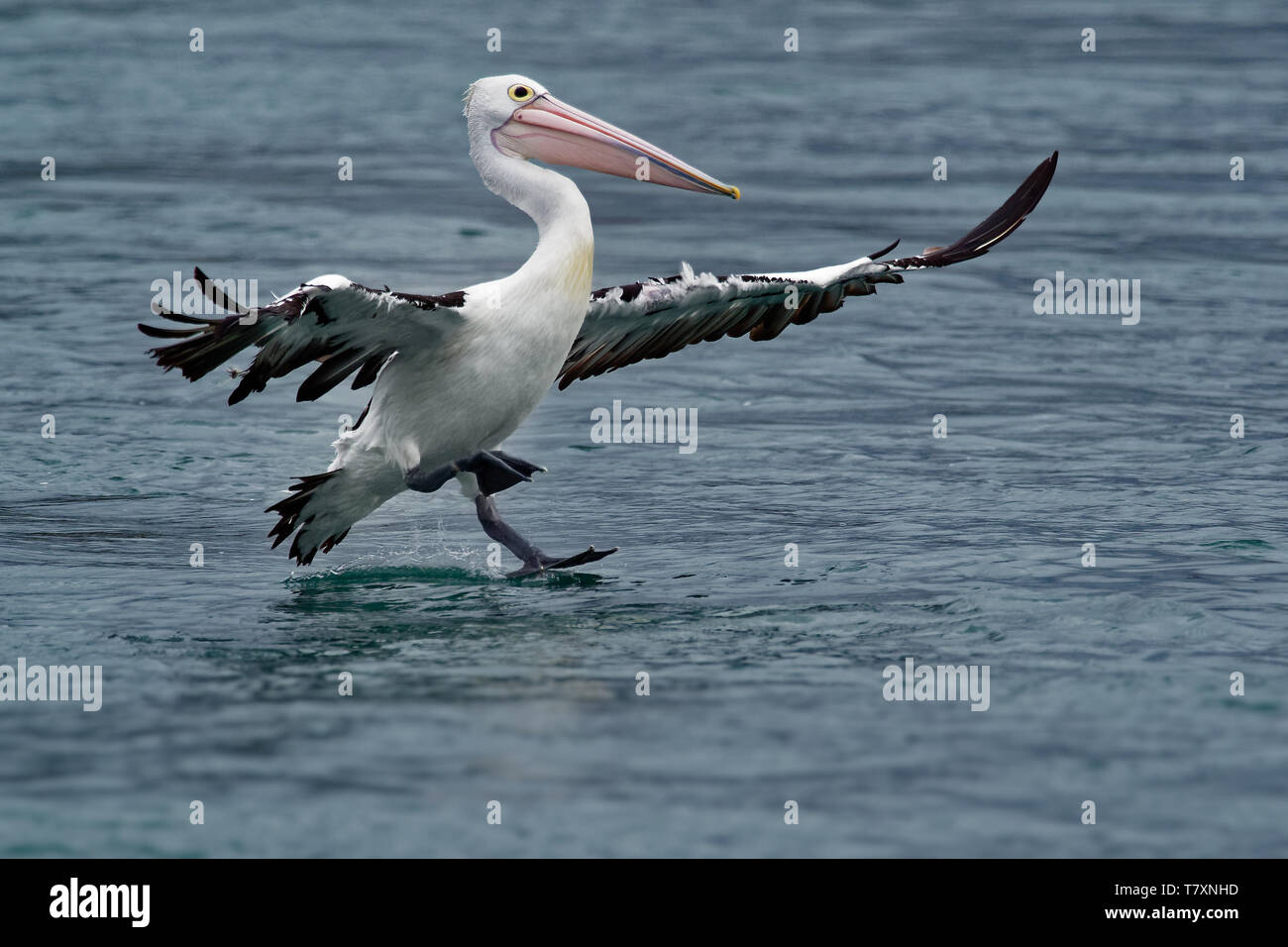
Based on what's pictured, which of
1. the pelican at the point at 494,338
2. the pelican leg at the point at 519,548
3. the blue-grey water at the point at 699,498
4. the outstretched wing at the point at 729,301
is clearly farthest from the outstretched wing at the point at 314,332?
the outstretched wing at the point at 729,301

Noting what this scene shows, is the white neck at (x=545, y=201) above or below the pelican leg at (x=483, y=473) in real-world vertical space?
above

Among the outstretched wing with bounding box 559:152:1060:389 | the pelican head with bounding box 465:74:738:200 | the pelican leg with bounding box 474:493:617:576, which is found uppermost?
the pelican head with bounding box 465:74:738:200

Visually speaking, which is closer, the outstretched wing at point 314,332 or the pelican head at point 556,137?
the outstretched wing at point 314,332

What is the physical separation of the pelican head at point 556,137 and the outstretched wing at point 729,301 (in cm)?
59

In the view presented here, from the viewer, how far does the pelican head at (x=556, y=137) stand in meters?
8.22

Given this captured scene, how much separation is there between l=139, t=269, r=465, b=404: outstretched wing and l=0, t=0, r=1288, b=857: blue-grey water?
1085mm

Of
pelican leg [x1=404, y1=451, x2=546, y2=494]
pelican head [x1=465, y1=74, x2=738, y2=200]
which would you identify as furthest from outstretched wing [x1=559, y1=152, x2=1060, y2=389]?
pelican leg [x1=404, y1=451, x2=546, y2=494]

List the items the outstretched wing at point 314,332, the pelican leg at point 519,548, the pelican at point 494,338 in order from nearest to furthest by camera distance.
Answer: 1. the outstretched wing at point 314,332
2. the pelican at point 494,338
3. the pelican leg at point 519,548

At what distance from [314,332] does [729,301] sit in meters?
2.48

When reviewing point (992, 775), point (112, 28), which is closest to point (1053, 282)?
point (992, 775)

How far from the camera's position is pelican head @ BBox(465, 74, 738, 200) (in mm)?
8219

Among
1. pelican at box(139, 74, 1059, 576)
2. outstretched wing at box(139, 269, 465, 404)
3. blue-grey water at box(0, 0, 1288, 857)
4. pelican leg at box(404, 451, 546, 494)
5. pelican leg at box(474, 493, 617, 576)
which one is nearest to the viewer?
blue-grey water at box(0, 0, 1288, 857)

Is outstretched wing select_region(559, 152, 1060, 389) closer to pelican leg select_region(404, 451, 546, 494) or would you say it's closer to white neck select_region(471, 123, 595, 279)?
white neck select_region(471, 123, 595, 279)

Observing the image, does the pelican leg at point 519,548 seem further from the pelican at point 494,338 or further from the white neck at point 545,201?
the white neck at point 545,201
